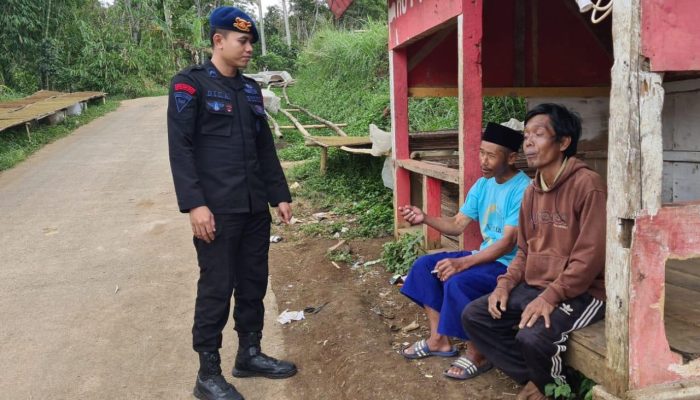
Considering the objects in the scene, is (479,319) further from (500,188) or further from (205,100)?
(205,100)

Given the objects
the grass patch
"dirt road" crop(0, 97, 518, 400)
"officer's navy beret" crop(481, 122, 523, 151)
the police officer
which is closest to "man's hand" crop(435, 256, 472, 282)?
"dirt road" crop(0, 97, 518, 400)

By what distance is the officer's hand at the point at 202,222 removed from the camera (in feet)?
8.80

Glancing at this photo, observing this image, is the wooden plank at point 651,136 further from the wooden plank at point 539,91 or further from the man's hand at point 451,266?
the wooden plank at point 539,91

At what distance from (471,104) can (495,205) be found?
786 millimetres

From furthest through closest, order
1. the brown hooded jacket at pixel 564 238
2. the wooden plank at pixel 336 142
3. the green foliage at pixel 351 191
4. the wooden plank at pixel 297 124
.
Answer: the wooden plank at pixel 297 124 < the wooden plank at pixel 336 142 < the green foliage at pixel 351 191 < the brown hooded jacket at pixel 564 238

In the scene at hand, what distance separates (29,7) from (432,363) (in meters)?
23.1

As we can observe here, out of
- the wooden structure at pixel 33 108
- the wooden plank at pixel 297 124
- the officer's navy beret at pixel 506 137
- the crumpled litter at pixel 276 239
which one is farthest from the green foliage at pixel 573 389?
the wooden structure at pixel 33 108

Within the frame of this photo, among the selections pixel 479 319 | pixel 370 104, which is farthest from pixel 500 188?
pixel 370 104

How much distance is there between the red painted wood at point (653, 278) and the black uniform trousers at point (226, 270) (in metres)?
1.91

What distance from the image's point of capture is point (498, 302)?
2609 millimetres

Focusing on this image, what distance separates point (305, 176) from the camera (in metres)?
9.47

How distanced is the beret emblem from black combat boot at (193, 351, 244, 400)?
68.3 inches

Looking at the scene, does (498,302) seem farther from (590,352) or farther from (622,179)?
(622,179)

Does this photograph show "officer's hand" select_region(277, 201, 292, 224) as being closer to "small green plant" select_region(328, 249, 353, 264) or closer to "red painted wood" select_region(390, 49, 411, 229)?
"red painted wood" select_region(390, 49, 411, 229)
